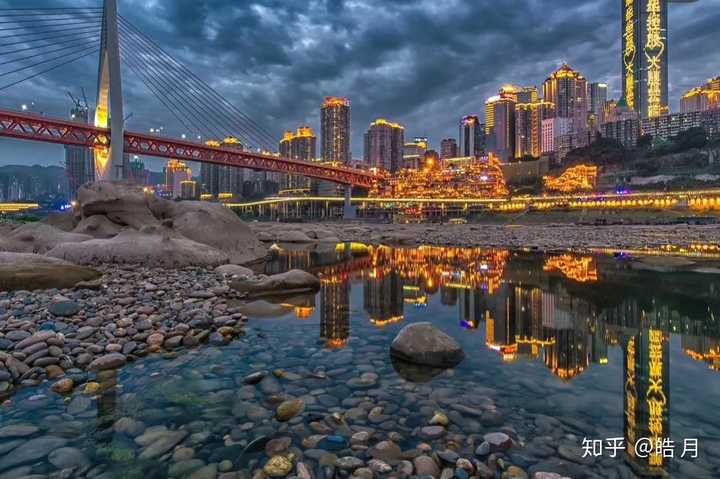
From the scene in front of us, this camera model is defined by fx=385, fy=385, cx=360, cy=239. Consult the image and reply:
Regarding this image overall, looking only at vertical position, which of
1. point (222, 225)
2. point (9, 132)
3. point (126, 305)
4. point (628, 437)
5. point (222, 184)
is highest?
point (222, 184)

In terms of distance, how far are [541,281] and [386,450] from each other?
11029 millimetres

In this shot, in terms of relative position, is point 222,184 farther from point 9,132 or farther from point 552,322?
point 552,322

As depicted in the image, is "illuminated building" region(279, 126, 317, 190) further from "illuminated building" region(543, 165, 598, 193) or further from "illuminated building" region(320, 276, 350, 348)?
"illuminated building" region(320, 276, 350, 348)

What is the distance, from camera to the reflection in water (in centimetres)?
494

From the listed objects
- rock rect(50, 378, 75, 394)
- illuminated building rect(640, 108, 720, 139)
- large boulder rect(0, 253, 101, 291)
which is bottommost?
rock rect(50, 378, 75, 394)

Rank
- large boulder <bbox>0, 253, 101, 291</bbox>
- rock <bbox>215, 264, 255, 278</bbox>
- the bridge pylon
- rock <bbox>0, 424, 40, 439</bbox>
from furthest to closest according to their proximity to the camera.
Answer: the bridge pylon → rock <bbox>215, 264, 255, 278</bbox> → large boulder <bbox>0, 253, 101, 291</bbox> → rock <bbox>0, 424, 40, 439</bbox>

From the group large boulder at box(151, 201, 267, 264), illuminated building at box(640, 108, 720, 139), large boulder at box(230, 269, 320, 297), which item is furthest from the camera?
illuminated building at box(640, 108, 720, 139)

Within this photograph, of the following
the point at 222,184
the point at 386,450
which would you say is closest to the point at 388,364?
the point at 386,450

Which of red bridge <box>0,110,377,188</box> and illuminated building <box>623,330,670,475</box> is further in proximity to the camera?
red bridge <box>0,110,377,188</box>

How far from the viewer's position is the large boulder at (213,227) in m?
16.8

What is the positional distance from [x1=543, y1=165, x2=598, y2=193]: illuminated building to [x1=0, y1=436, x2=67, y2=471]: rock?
128677 mm

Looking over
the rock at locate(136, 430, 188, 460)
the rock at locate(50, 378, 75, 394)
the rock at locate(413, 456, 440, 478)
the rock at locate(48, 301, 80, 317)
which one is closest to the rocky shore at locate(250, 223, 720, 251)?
the rock at locate(413, 456, 440, 478)

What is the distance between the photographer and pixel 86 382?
4602mm

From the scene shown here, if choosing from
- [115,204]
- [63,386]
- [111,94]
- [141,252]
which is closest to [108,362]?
[63,386]
